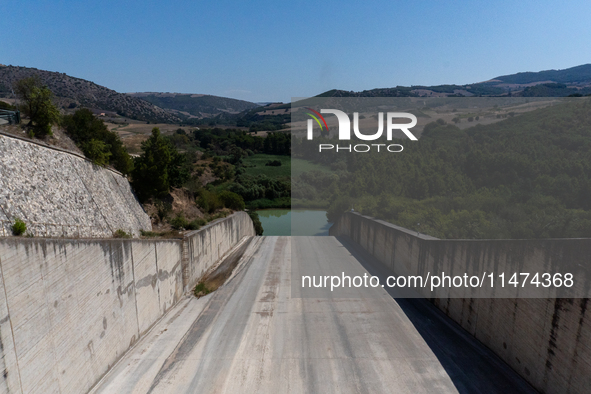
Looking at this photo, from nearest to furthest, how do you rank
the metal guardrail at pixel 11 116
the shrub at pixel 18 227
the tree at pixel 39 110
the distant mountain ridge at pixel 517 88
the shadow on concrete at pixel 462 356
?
the shrub at pixel 18 227, the shadow on concrete at pixel 462 356, the metal guardrail at pixel 11 116, the tree at pixel 39 110, the distant mountain ridge at pixel 517 88

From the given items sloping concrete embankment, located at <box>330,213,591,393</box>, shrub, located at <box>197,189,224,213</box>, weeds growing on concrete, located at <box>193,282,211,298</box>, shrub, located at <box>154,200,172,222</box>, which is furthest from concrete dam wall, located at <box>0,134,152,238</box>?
shrub, located at <box>197,189,224,213</box>

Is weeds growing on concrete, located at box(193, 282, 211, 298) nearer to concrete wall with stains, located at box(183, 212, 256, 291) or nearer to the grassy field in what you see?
concrete wall with stains, located at box(183, 212, 256, 291)

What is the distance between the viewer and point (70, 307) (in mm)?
6496

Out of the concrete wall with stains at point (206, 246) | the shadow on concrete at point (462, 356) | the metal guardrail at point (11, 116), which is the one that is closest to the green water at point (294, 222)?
the concrete wall with stains at point (206, 246)

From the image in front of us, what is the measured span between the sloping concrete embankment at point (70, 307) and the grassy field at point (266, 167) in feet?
226

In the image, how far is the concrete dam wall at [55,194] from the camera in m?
9.02

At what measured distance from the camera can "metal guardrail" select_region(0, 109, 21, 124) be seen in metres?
12.9

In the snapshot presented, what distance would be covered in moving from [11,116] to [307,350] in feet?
45.4

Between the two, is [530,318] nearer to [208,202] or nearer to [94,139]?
[94,139]

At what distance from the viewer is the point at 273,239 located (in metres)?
32.1

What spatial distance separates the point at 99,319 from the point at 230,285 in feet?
28.8

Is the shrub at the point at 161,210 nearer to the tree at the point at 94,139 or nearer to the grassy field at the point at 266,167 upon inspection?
the tree at the point at 94,139

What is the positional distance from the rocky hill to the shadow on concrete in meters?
99.3

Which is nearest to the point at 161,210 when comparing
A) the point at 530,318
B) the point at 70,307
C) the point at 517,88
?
the point at 70,307
